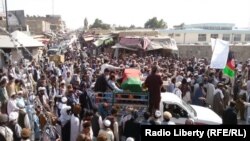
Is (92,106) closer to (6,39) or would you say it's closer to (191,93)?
(191,93)

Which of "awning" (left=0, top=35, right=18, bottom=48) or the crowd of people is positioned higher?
"awning" (left=0, top=35, right=18, bottom=48)

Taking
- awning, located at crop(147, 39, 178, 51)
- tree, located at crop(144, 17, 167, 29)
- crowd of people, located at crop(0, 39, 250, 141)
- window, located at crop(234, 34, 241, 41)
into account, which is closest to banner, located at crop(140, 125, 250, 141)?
crowd of people, located at crop(0, 39, 250, 141)

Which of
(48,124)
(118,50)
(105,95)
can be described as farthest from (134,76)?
(118,50)

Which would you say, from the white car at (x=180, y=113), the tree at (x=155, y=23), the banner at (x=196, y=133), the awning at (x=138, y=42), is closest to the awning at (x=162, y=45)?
the awning at (x=138, y=42)

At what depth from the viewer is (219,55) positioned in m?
13.5

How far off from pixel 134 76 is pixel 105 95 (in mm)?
1205

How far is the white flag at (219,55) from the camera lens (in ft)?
43.3

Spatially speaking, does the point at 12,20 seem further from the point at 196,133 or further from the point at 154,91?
the point at 196,133

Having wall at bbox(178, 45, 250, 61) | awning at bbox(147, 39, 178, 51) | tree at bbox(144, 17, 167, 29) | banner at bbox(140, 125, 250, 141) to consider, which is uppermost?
tree at bbox(144, 17, 167, 29)

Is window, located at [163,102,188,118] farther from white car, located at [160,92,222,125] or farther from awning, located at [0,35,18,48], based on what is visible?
awning, located at [0,35,18,48]

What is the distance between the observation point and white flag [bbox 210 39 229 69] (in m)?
13.2

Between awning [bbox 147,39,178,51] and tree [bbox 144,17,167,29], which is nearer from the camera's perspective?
awning [bbox 147,39,178,51]

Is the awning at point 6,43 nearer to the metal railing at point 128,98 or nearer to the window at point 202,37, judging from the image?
the metal railing at point 128,98

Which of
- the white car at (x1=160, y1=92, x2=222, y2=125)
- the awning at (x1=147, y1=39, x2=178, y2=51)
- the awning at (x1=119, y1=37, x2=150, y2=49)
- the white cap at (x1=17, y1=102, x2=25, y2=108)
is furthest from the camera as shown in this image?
the awning at (x1=119, y1=37, x2=150, y2=49)
